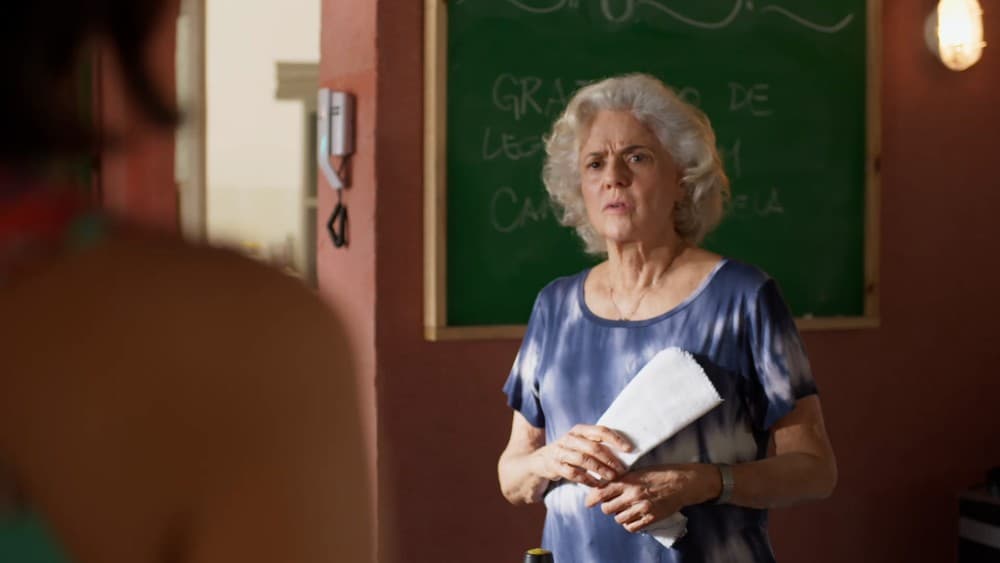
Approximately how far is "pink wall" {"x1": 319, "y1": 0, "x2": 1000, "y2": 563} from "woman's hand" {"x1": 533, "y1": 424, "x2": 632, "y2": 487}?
90 centimetres

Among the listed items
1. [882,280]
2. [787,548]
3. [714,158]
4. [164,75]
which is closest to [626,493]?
[714,158]

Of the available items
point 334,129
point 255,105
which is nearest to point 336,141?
point 334,129

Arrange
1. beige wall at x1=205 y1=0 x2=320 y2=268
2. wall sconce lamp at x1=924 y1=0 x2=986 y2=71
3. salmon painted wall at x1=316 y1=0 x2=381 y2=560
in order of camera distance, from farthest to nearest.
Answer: beige wall at x1=205 y1=0 x2=320 y2=268 → wall sconce lamp at x1=924 y1=0 x2=986 y2=71 → salmon painted wall at x1=316 y1=0 x2=381 y2=560

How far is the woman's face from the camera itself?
1.88m

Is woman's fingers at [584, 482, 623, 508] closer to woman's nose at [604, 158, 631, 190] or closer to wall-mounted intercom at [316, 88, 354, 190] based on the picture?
woman's nose at [604, 158, 631, 190]

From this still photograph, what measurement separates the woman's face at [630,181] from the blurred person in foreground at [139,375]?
59.4 inches

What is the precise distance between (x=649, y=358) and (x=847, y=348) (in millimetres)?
1499

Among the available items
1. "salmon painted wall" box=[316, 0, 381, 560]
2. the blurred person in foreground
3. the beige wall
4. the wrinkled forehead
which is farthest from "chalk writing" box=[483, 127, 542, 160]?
the beige wall

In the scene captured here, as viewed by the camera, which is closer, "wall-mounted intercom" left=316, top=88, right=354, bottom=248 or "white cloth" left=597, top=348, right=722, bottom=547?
"white cloth" left=597, top=348, right=722, bottom=547

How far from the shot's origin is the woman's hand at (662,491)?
1657 mm

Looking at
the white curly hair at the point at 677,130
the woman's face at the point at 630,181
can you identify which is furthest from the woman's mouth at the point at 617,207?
the white curly hair at the point at 677,130

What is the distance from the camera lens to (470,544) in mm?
2666

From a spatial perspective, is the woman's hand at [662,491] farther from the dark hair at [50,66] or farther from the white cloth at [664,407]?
the dark hair at [50,66]

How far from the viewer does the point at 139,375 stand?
0.35 metres
